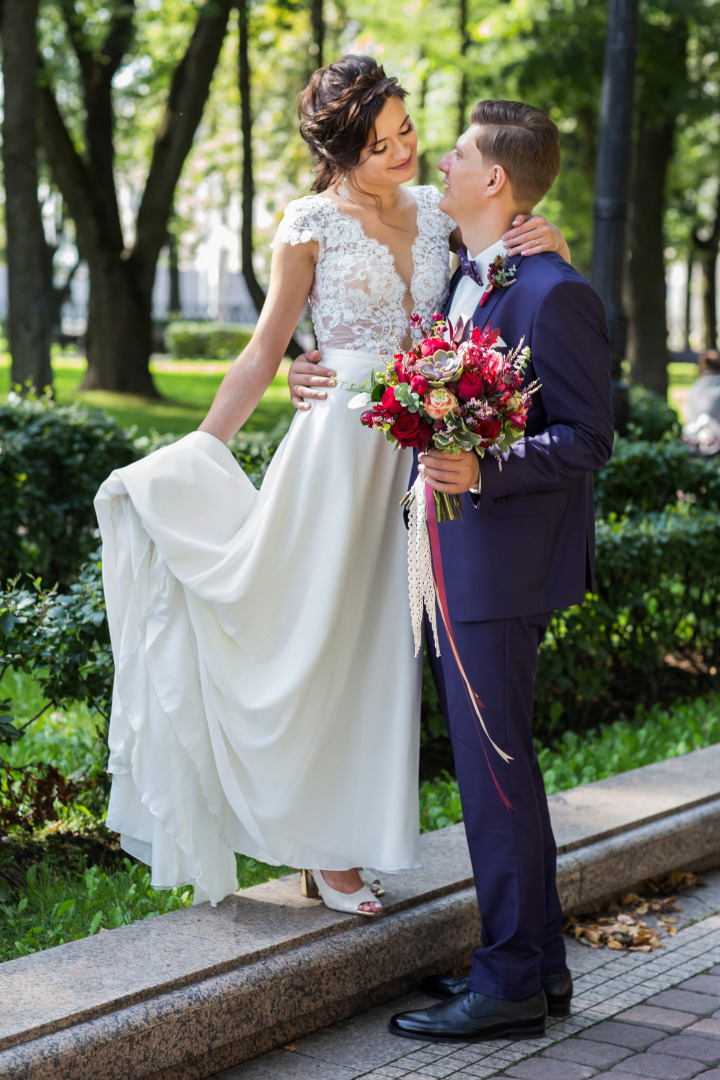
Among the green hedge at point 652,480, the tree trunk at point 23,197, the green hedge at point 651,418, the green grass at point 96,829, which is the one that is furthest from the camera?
the green hedge at point 651,418

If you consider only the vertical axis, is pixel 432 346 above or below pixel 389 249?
below

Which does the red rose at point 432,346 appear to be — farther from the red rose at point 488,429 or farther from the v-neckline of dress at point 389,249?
the v-neckline of dress at point 389,249

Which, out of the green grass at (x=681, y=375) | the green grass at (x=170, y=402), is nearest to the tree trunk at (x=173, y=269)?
the green grass at (x=681, y=375)

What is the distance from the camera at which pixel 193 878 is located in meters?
3.38

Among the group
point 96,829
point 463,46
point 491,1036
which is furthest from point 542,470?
point 463,46

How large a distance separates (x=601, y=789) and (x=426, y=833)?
805 mm

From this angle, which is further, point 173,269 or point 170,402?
point 173,269

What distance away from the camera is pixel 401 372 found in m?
2.75

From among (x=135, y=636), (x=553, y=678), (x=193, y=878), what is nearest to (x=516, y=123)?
(x=135, y=636)

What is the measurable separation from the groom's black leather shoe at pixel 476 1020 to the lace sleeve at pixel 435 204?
7.09 ft

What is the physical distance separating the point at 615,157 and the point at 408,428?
5.02 meters

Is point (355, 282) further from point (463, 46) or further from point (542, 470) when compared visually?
point (463, 46)

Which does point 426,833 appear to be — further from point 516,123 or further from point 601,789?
point 516,123

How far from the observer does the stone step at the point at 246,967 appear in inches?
109
